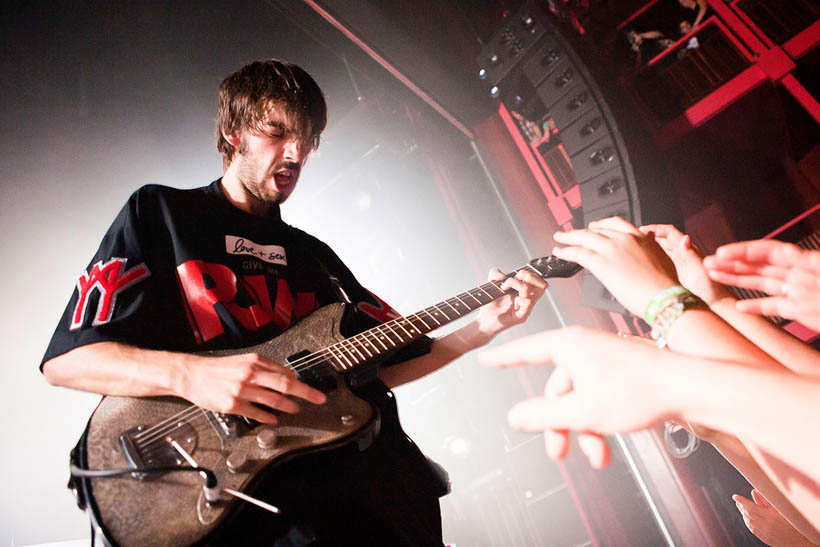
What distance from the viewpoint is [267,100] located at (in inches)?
73.4

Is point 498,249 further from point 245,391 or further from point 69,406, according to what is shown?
point 69,406

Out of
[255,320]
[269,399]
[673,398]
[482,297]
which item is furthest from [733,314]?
[255,320]

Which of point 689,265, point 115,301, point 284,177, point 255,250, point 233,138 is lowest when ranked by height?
point 689,265

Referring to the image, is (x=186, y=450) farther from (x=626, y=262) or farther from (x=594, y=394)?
(x=626, y=262)

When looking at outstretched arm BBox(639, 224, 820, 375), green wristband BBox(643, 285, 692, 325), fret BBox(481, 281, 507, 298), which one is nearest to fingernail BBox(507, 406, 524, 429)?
green wristband BBox(643, 285, 692, 325)

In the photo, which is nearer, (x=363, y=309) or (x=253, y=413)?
(x=253, y=413)

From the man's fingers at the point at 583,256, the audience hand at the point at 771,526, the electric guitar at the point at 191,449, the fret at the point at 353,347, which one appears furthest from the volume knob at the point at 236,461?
the audience hand at the point at 771,526

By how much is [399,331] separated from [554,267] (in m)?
0.90

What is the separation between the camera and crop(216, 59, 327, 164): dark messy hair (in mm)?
1843

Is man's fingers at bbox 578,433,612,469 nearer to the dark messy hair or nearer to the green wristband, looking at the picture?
the green wristband

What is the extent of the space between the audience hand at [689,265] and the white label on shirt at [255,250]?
1.25 m

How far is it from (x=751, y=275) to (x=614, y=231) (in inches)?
9.0

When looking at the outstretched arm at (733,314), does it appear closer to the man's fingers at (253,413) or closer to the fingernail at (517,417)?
the fingernail at (517,417)

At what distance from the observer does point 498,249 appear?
364 centimetres
